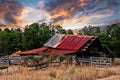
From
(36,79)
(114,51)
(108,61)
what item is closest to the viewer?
(36,79)

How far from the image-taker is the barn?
125ft

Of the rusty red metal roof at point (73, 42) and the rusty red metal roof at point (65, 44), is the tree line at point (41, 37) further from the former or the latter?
the rusty red metal roof at point (73, 42)

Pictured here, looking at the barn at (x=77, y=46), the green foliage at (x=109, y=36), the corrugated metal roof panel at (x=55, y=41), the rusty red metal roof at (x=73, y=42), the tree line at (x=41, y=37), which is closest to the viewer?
the barn at (x=77, y=46)

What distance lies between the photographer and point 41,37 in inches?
2098

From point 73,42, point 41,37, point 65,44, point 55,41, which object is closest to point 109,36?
point 41,37

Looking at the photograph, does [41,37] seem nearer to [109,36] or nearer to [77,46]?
[109,36]

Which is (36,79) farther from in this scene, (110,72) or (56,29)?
(56,29)

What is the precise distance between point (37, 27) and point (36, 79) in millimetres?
42376

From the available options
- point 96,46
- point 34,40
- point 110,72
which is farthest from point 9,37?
point 110,72

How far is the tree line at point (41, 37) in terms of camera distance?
52.4 metres

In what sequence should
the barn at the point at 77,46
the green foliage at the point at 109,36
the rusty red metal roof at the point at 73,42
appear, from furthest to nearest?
1. the green foliage at the point at 109,36
2. the rusty red metal roof at the point at 73,42
3. the barn at the point at 77,46

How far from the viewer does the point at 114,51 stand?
5097cm

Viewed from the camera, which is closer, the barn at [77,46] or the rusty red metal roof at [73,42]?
the barn at [77,46]

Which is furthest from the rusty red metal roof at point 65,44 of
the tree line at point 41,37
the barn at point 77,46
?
the tree line at point 41,37
